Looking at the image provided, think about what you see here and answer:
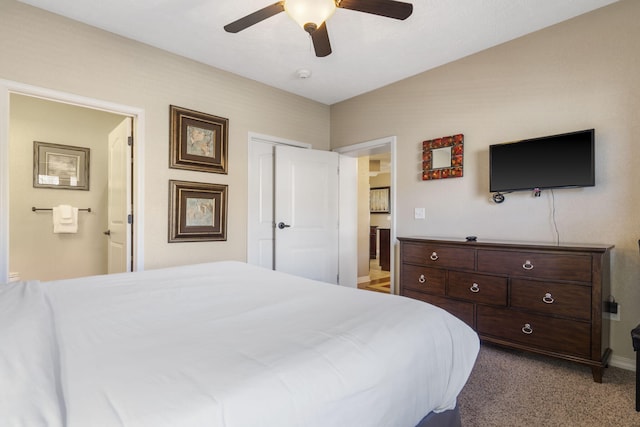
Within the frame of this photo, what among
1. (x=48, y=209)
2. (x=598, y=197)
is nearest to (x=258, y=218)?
(x=48, y=209)

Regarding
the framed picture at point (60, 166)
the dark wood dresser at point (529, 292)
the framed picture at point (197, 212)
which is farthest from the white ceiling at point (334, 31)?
the framed picture at point (60, 166)

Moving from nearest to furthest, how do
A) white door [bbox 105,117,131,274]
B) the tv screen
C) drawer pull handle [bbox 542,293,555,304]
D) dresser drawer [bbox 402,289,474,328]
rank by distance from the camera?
drawer pull handle [bbox 542,293,555,304] → the tv screen → dresser drawer [bbox 402,289,474,328] → white door [bbox 105,117,131,274]

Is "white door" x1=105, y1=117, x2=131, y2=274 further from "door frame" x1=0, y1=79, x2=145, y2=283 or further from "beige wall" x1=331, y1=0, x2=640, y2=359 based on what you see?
"beige wall" x1=331, y1=0, x2=640, y2=359

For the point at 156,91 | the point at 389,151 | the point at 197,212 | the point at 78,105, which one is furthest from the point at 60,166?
the point at 389,151

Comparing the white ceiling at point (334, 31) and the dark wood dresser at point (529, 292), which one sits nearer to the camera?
the dark wood dresser at point (529, 292)

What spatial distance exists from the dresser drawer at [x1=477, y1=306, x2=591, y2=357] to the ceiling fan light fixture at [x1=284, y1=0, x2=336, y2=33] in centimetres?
235

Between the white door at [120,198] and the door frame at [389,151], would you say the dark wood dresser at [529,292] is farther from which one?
the white door at [120,198]

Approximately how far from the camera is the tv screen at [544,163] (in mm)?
2328

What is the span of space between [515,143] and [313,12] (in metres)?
1.95

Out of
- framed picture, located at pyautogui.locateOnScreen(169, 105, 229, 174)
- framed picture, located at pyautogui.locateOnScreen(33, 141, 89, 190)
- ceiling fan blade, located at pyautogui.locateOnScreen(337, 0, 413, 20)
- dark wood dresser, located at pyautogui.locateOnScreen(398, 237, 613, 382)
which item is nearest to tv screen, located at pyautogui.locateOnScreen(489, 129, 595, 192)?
dark wood dresser, located at pyautogui.locateOnScreen(398, 237, 613, 382)

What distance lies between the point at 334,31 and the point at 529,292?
2523 mm

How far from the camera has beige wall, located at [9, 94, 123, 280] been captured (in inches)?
139

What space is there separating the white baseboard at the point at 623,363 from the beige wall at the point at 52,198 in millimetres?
5132

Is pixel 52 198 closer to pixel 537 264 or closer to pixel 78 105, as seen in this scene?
pixel 78 105
